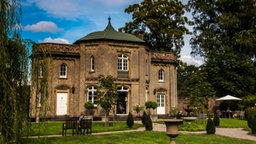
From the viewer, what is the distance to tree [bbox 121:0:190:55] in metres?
39.6

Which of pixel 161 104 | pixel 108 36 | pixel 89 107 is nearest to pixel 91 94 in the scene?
pixel 89 107

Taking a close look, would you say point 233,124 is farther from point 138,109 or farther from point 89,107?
point 89,107

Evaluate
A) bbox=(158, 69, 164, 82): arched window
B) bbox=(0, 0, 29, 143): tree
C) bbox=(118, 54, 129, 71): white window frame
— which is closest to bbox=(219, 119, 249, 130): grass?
bbox=(158, 69, 164, 82): arched window

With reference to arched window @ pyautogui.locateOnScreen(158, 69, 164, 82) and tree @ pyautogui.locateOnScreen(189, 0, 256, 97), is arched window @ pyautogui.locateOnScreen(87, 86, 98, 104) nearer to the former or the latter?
arched window @ pyautogui.locateOnScreen(158, 69, 164, 82)

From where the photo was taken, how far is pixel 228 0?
36375 millimetres

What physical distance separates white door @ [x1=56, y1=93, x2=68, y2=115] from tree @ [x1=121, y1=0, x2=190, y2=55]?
1560 cm

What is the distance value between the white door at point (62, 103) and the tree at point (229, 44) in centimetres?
1783

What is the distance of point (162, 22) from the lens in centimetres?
3956

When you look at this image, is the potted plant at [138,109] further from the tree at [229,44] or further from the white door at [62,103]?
the tree at [229,44]

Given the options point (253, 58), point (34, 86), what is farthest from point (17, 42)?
point (253, 58)

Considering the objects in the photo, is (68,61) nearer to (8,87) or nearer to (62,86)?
(62,86)

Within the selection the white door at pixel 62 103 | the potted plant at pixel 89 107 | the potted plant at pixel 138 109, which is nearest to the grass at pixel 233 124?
the potted plant at pixel 138 109

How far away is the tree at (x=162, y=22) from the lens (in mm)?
39562

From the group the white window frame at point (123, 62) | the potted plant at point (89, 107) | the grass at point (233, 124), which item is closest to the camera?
the grass at point (233, 124)
